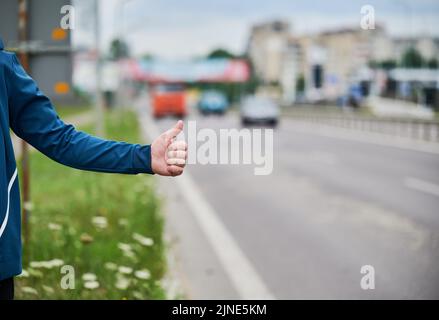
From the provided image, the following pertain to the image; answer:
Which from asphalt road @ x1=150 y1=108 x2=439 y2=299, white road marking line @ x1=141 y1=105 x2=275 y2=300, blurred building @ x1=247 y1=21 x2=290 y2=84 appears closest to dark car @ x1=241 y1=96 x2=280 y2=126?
asphalt road @ x1=150 y1=108 x2=439 y2=299

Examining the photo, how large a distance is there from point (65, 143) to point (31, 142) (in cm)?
11

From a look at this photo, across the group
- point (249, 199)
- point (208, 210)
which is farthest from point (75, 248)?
point (249, 199)

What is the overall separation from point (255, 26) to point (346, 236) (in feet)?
551

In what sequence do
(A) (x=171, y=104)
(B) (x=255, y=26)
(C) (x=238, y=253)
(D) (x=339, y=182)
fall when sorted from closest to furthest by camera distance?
(C) (x=238, y=253) < (D) (x=339, y=182) < (A) (x=171, y=104) < (B) (x=255, y=26)

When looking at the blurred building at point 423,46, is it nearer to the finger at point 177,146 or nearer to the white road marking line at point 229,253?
the white road marking line at point 229,253

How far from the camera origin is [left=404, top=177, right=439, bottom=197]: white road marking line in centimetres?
1174

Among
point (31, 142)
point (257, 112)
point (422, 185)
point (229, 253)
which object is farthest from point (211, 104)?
point (31, 142)

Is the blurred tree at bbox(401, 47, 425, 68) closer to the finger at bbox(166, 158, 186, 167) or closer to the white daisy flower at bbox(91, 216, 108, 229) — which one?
the white daisy flower at bbox(91, 216, 108, 229)

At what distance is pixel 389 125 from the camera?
119 ft

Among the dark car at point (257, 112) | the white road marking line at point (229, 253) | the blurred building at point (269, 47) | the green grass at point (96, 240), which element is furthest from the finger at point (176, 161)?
the blurred building at point (269, 47)

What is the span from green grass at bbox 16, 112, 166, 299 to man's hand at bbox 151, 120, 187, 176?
186 cm

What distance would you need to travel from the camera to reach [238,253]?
23.5 feet

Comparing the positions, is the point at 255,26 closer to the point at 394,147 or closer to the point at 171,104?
the point at 171,104

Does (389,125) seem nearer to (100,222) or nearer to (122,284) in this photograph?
(100,222)
